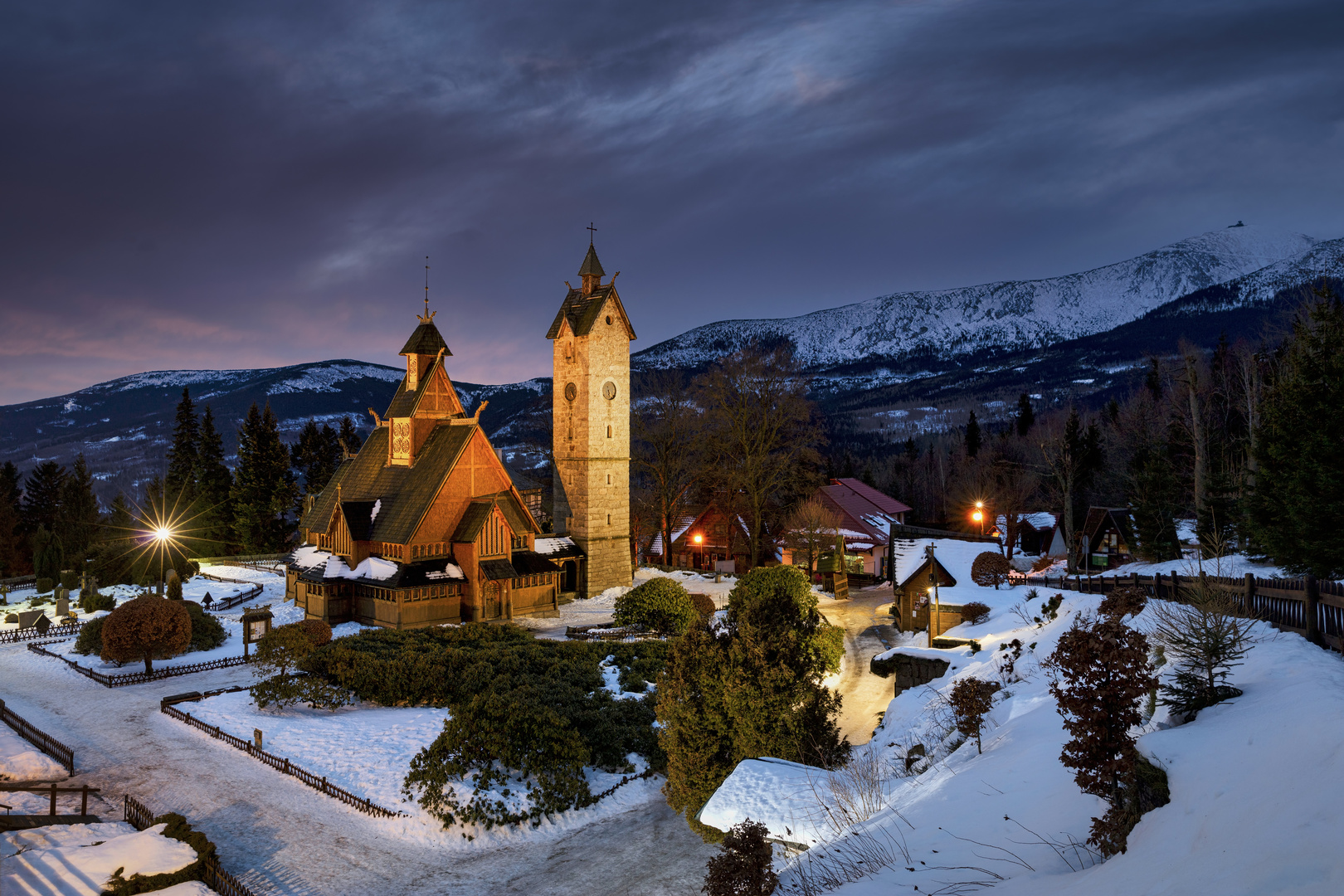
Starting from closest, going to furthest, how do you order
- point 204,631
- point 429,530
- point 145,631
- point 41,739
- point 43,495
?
point 41,739, point 145,631, point 204,631, point 429,530, point 43,495

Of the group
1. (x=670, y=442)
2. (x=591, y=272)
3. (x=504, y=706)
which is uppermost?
(x=591, y=272)

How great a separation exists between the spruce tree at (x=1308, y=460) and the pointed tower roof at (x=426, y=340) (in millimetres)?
35166

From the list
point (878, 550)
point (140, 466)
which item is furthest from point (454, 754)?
point (140, 466)

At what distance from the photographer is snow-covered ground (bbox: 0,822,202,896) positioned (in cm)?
1259

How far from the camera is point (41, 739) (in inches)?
779

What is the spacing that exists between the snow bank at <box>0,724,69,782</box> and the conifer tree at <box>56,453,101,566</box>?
43004mm

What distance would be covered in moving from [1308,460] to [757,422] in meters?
32.4

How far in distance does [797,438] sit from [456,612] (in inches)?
1042

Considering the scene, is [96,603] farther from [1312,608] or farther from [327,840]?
[1312,608]

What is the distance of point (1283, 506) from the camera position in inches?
847

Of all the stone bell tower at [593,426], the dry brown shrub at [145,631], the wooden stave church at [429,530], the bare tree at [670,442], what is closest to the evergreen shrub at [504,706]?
the wooden stave church at [429,530]

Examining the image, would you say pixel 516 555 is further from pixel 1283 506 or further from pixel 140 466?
pixel 140 466

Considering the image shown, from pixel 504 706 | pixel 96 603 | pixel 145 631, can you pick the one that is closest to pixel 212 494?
pixel 96 603

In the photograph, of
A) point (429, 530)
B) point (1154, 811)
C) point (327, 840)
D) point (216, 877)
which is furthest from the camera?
point (429, 530)
